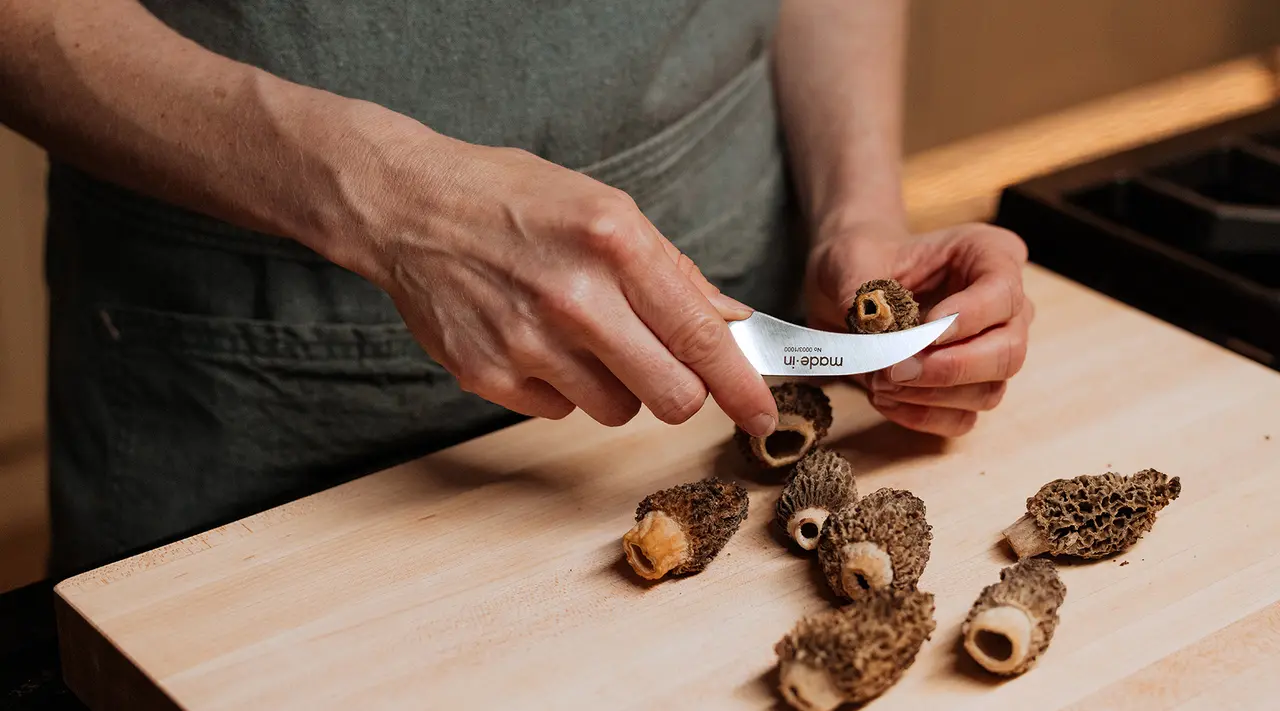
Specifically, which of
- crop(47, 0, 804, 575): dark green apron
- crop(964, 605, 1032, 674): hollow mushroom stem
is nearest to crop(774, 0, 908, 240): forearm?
crop(47, 0, 804, 575): dark green apron

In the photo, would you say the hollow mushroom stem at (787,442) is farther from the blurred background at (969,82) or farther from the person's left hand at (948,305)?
the blurred background at (969,82)

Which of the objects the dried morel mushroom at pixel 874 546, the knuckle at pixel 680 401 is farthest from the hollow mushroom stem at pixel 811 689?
the knuckle at pixel 680 401

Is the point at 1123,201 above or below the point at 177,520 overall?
above

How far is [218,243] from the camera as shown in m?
1.27

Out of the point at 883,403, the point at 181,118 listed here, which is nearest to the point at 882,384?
the point at 883,403

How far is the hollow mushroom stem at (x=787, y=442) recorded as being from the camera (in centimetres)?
117

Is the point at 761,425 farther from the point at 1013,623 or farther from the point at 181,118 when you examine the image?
the point at 181,118

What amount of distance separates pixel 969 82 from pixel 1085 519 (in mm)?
1855

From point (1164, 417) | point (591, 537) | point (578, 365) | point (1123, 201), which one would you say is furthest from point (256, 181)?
point (1123, 201)

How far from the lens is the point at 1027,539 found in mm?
1046

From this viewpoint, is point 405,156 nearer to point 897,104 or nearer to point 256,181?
point 256,181

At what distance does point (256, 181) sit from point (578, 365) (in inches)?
12.2

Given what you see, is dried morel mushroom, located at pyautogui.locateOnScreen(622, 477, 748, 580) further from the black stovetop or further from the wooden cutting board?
the black stovetop

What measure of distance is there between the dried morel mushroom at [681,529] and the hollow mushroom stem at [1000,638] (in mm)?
221
